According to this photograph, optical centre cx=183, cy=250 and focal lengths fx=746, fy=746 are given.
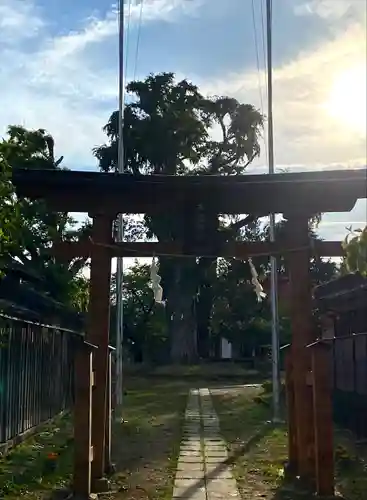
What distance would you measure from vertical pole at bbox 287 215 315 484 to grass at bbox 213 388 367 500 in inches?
18.7

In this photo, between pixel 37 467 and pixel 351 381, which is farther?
pixel 351 381

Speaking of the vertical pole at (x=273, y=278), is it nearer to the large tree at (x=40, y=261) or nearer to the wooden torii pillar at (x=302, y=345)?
the large tree at (x=40, y=261)

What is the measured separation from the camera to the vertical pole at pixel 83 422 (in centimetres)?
744

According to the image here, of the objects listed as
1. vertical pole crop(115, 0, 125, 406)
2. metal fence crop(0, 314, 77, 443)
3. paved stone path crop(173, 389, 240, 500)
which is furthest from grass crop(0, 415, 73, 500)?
vertical pole crop(115, 0, 125, 406)

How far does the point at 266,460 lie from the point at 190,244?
407 centimetres

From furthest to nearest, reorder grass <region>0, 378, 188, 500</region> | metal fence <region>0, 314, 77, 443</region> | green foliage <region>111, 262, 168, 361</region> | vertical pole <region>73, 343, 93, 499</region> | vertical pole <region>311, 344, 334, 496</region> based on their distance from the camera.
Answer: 1. green foliage <region>111, 262, 168, 361</region>
2. metal fence <region>0, 314, 77, 443</region>
3. grass <region>0, 378, 188, 500</region>
4. vertical pole <region>73, 343, 93, 499</region>
5. vertical pole <region>311, 344, 334, 496</region>

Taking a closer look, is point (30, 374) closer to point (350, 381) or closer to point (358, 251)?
point (350, 381)

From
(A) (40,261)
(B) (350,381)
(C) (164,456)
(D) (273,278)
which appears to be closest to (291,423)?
(C) (164,456)

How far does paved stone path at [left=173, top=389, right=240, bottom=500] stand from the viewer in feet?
26.6

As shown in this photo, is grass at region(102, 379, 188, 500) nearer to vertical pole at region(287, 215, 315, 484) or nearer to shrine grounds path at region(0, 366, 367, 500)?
shrine grounds path at region(0, 366, 367, 500)

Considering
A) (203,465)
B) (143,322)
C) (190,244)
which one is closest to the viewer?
(190,244)

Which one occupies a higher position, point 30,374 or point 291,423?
point 30,374

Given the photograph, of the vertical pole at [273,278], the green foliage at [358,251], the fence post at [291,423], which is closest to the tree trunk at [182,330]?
the vertical pole at [273,278]

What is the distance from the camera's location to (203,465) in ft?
32.8
